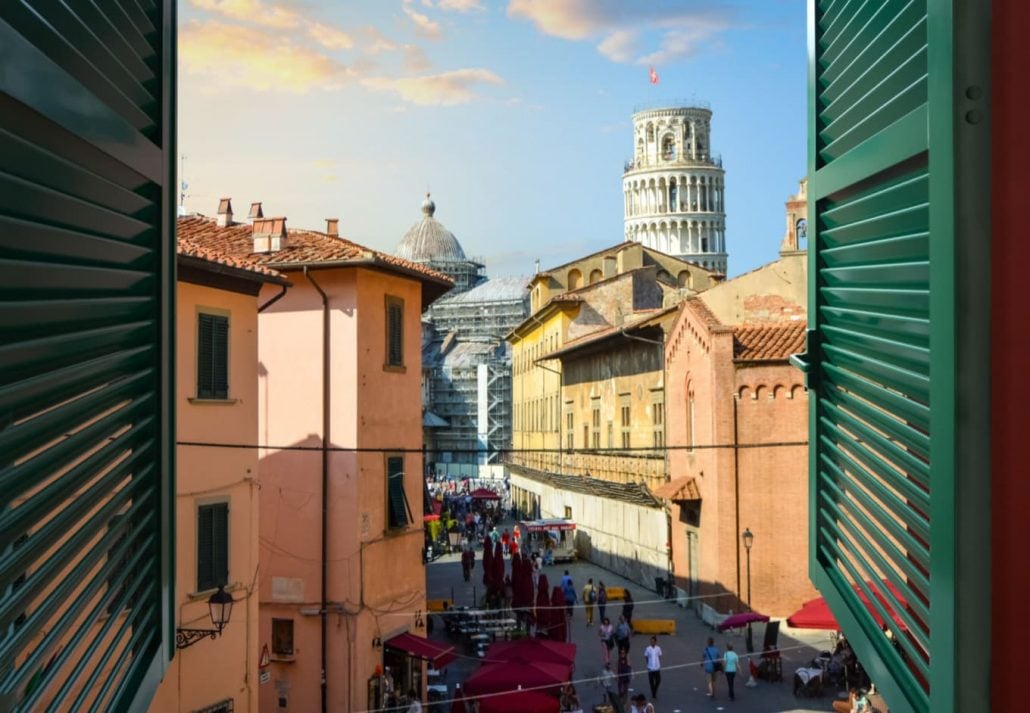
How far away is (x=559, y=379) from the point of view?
55750mm

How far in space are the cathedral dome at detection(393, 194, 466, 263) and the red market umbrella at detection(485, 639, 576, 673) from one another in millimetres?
94517

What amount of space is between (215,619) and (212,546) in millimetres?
992

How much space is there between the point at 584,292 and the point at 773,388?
88.7 feet

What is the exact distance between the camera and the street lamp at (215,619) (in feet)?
53.4

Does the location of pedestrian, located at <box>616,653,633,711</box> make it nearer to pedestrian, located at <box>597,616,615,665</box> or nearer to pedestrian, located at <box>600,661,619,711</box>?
pedestrian, located at <box>600,661,619,711</box>

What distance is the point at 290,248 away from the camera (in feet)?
76.0

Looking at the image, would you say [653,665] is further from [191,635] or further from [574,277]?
[574,277]

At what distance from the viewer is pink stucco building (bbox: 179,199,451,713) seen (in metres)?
22.0

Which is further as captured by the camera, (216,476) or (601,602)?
(601,602)

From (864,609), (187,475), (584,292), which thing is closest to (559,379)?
(584,292)

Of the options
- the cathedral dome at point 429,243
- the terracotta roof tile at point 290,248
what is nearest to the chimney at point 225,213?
the terracotta roof tile at point 290,248

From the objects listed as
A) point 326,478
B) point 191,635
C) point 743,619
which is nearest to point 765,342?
point 743,619

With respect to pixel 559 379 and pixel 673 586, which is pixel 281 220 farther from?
pixel 559 379

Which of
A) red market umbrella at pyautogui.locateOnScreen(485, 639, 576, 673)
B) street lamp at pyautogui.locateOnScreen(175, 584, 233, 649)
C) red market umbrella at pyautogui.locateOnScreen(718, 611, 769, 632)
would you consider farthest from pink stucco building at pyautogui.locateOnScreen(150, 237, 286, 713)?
red market umbrella at pyautogui.locateOnScreen(718, 611, 769, 632)
